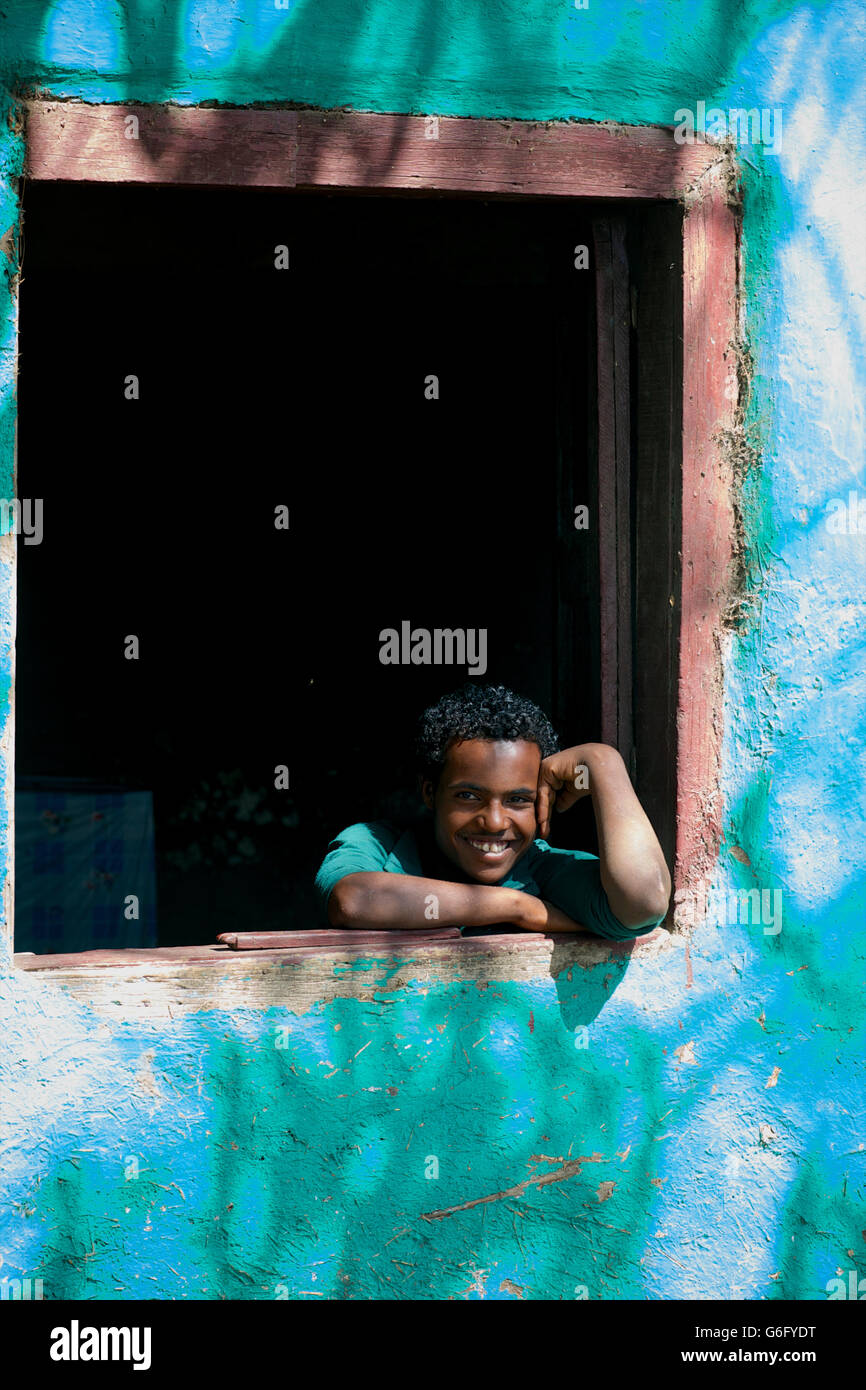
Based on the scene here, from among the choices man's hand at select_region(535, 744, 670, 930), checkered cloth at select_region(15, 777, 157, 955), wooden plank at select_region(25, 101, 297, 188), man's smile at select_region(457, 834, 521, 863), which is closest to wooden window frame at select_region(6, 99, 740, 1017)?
wooden plank at select_region(25, 101, 297, 188)

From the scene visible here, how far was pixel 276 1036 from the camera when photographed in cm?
254

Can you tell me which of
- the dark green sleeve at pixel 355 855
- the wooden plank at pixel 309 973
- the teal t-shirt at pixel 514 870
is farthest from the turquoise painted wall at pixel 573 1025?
the dark green sleeve at pixel 355 855

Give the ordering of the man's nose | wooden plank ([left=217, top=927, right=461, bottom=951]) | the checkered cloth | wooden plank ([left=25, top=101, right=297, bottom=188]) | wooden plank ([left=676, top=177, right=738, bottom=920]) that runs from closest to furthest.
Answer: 1. wooden plank ([left=25, top=101, right=297, bottom=188])
2. wooden plank ([left=217, top=927, right=461, bottom=951])
3. wooden plank ([left=676, top=177, right=738, bottom=920])
4. the man's nose
5. the checkered cloth

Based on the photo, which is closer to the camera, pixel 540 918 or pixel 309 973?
pixel 309 973

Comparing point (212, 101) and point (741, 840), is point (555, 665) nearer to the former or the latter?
point (741, 840)

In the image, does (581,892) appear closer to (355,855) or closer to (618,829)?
(618,829)

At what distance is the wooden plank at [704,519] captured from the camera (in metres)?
2.70

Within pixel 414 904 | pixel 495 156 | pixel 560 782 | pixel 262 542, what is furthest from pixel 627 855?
pixel 262 542

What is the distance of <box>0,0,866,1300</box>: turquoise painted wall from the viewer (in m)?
2.48

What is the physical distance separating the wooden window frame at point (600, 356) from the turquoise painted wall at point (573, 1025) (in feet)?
0.15

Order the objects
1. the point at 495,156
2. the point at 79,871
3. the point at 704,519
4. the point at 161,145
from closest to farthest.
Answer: the point at 161,145, the point at 495,156, the point at 704,519, the point at 79,871

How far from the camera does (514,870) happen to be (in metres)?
2.97

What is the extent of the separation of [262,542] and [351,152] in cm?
333

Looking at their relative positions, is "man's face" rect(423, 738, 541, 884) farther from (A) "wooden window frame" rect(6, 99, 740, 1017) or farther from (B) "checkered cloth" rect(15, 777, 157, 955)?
(B) "checkered cloth" rect(15, 777, 157, 955)
